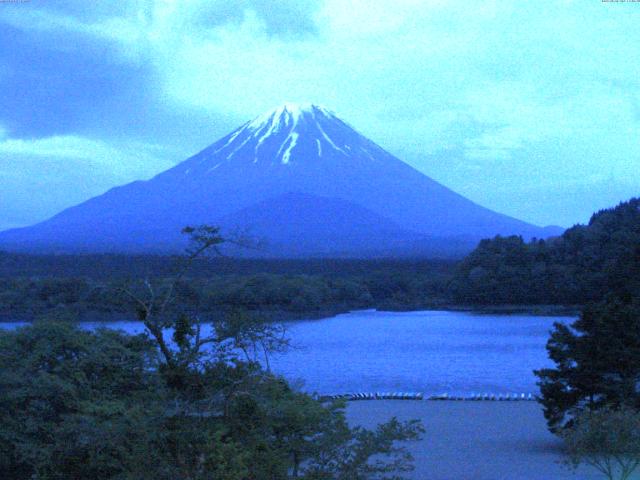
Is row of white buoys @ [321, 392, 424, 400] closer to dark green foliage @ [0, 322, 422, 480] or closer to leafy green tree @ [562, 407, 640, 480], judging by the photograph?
leafy green tree @ [562, 407, 640, 480]

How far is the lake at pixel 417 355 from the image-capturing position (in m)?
15.9

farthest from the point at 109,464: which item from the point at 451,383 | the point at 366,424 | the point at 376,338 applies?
the point at 376,338

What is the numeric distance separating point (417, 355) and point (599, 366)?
1030 cm

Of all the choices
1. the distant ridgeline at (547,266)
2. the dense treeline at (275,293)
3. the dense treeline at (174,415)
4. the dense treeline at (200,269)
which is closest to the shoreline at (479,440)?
the dense treeline at (174,415)

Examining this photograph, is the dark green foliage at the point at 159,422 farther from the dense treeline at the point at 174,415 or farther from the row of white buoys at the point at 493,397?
the row of white buoys at the point at 493,397

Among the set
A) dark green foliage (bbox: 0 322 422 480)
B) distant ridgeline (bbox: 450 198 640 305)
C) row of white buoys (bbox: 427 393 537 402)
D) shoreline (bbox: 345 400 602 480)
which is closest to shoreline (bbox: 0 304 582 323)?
distant ridgeline (bbox: 450 198 640 305)

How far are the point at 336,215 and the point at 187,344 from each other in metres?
67.4

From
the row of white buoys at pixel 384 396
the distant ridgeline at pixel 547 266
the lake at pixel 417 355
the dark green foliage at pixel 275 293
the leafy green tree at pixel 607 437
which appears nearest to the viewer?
the leafy green tree at pixel 607 437

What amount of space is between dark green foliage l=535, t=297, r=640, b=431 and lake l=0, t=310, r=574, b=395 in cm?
282

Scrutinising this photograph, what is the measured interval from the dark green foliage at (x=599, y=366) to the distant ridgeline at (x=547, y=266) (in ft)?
78.5

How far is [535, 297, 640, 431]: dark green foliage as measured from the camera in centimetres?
1002

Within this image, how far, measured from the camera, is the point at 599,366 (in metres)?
10.1

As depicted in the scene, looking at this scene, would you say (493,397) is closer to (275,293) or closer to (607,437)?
(607,437)

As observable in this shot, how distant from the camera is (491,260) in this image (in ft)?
122
